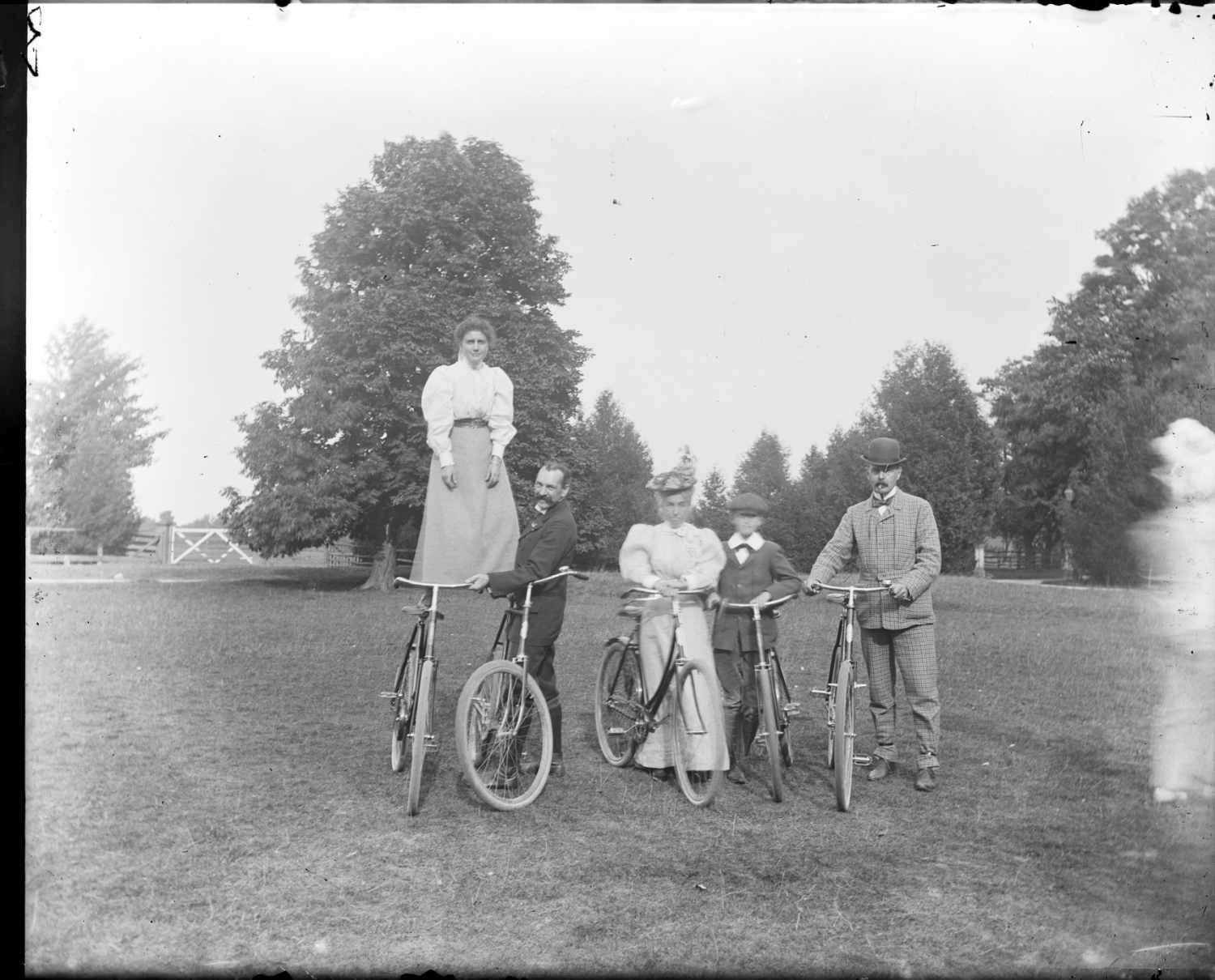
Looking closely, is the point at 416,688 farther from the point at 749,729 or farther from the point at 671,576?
the point at 749,729

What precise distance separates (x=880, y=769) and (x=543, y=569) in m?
1.72

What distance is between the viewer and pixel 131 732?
4055 mm

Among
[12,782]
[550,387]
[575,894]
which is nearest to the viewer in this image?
[575,894]

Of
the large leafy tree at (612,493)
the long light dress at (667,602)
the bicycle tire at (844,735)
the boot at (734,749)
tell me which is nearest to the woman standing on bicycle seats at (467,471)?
the large leafy tree at (612,493)

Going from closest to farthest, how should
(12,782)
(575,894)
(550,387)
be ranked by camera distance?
(575,894) → (12,782) → (550,387)

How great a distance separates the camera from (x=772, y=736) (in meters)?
3.89

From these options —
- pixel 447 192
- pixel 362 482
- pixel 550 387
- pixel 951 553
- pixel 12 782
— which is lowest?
pixel 12 782

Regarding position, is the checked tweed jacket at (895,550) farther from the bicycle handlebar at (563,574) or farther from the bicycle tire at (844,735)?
the bicycle handlebar at (563,574)

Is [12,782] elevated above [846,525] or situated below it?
below

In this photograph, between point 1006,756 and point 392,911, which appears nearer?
point 392,911

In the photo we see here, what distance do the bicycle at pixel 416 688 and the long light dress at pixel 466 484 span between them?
0.42 ft

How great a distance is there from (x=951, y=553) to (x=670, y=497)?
1.30 meters

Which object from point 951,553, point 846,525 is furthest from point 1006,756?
point 846,525

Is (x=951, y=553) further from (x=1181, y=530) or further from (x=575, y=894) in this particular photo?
(x=575, y=894)
